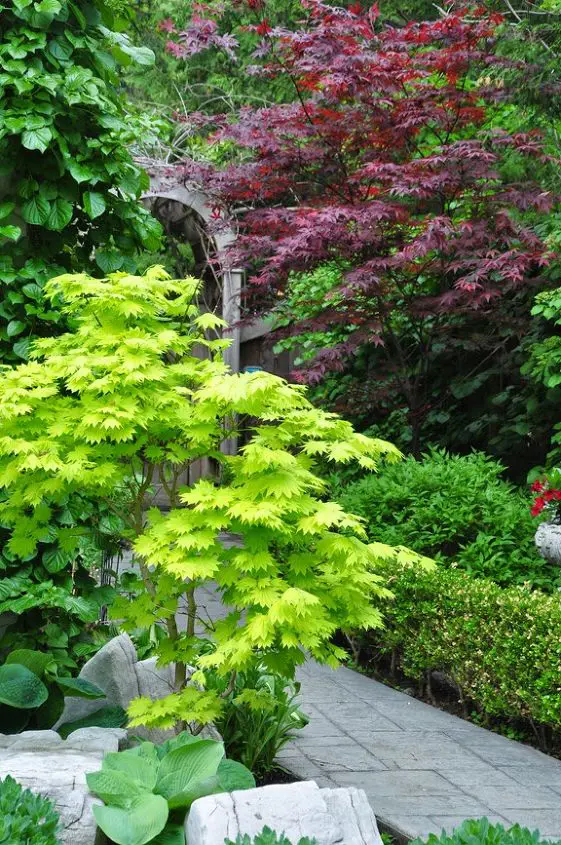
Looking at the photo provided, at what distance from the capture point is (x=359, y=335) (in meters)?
8.50

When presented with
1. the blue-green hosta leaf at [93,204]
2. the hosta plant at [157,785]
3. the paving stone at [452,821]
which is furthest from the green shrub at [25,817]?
the blue-green hosta leaf at [93,204]

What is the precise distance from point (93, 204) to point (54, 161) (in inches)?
12.6

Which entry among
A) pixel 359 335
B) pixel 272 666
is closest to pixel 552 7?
pixel 359 335

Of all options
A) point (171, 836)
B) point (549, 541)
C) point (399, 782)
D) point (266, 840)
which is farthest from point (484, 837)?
point (549, 541)

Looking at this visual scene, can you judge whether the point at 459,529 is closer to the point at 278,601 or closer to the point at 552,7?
the point at 278,601

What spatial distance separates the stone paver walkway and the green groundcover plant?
23cm

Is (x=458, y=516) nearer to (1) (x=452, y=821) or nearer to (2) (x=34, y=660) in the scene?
(1) (x=452, y=821)

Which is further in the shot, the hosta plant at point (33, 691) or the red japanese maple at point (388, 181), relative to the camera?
the red japanese maple at point (388, 181)

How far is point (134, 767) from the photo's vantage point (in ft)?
12.1

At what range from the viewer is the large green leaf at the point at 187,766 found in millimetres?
3648

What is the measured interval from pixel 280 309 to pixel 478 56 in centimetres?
308

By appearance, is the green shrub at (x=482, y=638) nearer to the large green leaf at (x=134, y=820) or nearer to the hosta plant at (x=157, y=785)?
the hosta plant at (x=157, y=785)

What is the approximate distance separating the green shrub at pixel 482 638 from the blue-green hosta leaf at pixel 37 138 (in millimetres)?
3481

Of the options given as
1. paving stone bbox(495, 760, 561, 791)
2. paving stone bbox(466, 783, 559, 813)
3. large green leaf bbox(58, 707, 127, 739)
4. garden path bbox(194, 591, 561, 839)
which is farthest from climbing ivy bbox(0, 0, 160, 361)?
paving stone bbox(495, 760, 561, 791)
